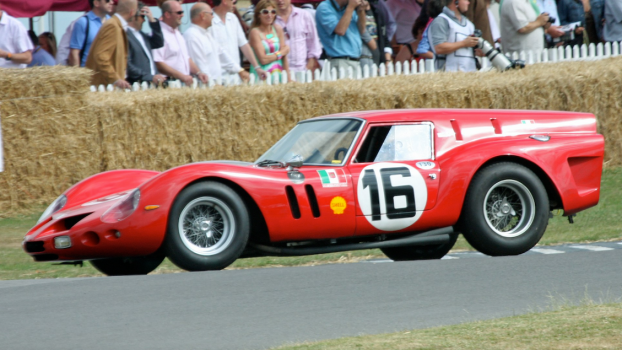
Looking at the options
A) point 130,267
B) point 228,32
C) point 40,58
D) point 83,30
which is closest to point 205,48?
point 228,32

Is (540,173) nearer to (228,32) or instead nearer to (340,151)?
(340,151)

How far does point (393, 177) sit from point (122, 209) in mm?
1995

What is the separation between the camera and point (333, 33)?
494 inches

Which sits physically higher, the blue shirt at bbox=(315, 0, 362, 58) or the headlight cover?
the blue shirt at bbox=(315, 0, 362, 58)

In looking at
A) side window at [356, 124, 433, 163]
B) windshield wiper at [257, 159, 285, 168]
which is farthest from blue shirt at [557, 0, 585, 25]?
windshield wiper at [257, 159, 285, 168]

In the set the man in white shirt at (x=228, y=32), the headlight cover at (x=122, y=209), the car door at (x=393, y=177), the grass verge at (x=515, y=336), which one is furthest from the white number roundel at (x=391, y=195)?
the man in white shirt at (x=228, y=32)

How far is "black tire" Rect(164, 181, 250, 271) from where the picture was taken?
623 cm

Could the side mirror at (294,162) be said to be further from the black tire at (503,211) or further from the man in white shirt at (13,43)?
the man in white shirt at (13,43)

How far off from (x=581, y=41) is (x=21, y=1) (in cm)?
959

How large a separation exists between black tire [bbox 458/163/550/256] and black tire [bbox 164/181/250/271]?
5.74 ft

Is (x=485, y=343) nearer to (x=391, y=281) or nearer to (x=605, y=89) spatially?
(x=391, y=281)

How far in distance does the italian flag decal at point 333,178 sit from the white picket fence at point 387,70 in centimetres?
514

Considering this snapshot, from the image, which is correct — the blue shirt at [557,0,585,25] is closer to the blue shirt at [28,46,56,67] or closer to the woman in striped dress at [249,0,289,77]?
the woman in striped dress at [249,0,289,77]

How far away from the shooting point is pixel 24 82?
1036 centimetres
